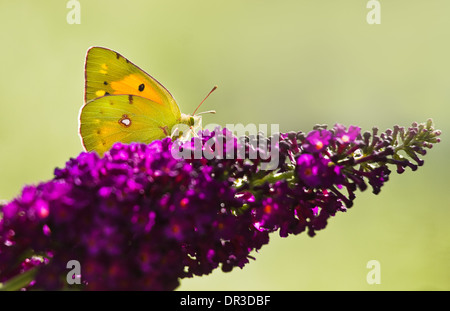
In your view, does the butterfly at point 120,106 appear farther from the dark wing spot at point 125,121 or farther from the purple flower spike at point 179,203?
the purple flower spike at point 179,203

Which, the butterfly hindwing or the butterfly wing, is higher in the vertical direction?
the butterfly wing

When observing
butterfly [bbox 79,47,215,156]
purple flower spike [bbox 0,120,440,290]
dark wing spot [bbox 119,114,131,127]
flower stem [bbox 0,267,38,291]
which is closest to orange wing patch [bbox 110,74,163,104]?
butterfly [bbox 79,47,215,156]

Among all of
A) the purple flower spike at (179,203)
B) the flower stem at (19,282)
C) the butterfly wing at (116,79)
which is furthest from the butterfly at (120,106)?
the flower stem at (19,282)

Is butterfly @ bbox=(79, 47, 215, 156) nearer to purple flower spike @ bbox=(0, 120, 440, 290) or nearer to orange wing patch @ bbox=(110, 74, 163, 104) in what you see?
orange wing patch @ bbox=(110, 74, 163, 104)

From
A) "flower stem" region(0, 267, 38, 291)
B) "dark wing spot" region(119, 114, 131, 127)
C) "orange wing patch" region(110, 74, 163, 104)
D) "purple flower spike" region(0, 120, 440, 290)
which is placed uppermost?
"orange wing patch" region(110, 74, 163, 104)

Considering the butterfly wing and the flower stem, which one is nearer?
the flower stem

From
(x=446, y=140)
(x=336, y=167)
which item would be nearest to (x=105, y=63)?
(x=336, y=167)
